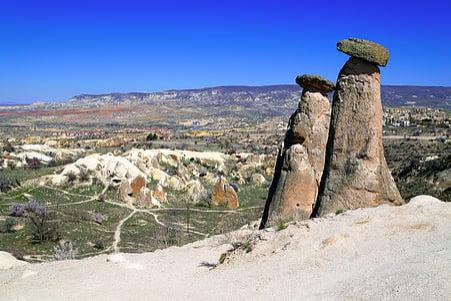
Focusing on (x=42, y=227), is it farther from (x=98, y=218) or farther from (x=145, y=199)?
(x=145, y=199)

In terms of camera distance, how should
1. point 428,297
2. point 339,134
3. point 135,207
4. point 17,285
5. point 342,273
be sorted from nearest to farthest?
point 428,297, point 342,273, point 17,285, point 339,134, point 135,207

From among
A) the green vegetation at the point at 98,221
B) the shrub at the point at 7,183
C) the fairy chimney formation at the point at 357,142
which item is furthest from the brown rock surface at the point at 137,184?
the fairy chimney formation at the point at 357,142

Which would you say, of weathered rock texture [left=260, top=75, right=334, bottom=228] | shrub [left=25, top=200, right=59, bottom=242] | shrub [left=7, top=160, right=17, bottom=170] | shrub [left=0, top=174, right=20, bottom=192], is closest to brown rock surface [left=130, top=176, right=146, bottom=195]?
shrub [left=0, top=174, right=20, bottom=192]

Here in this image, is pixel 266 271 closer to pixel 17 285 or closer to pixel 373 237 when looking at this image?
pixel 373 237

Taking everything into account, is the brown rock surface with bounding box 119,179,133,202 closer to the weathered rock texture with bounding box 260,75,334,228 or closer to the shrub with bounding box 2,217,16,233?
the shrub with bounding box 2,217,16,233

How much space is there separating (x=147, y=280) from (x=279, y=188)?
467 cm

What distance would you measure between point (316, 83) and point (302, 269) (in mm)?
6163

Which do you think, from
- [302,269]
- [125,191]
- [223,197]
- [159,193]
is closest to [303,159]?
[302,269]

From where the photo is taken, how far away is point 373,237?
27.6 feet

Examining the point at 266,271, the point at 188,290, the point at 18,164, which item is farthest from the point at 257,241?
the point at 18,164

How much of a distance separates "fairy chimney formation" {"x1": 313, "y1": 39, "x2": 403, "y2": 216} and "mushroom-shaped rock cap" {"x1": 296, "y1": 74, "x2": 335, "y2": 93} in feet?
6.39

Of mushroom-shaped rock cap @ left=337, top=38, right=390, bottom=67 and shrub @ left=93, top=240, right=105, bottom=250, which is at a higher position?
mushroom-shaped rock cap @ left=337, top=38, right=390, bottom=67

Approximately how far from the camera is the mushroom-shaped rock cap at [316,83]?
1272cm

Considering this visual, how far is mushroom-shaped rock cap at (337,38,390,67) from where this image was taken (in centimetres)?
1034
